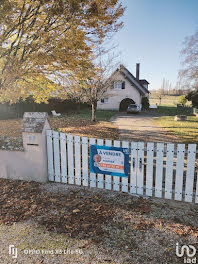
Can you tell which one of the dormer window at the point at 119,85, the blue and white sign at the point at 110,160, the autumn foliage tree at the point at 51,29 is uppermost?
the dormer window at the point at 119,85

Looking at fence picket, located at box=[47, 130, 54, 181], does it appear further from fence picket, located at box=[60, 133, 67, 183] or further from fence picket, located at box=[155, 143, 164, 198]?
fence picket, located at box=[155, 143, 164, 198]

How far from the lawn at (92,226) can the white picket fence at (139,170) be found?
0.71 feet

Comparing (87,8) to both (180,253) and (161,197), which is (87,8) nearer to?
(161,197)

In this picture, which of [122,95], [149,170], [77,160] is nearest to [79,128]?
[77,160]

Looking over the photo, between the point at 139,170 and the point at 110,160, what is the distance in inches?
27.4

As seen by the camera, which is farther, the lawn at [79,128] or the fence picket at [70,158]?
the lawn at [79,128]

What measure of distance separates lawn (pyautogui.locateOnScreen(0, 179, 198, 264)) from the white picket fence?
0.71 feet

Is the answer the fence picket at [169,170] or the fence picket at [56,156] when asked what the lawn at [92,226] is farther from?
the fence picket at [56,156]

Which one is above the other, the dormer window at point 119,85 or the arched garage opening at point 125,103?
the dormer window at point 119,85

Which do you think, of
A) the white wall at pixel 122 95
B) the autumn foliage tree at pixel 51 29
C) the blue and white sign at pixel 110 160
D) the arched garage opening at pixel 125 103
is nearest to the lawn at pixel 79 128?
the autumn foliage tree at pixel 51 29

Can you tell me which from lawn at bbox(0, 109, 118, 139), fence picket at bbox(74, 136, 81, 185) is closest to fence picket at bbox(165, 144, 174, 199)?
fence picket at bbox(74, 136, 81, 185)

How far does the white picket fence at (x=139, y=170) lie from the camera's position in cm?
385

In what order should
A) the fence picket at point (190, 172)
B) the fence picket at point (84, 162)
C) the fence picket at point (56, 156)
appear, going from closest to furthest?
the fence picket at point (190, 172) → the fence picket at point (84, 162) → the fence picket at point (56, 156)

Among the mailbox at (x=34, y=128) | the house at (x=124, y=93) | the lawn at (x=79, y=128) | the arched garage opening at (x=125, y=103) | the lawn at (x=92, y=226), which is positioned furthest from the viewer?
the arched garage opening at (x=125, y=103)
